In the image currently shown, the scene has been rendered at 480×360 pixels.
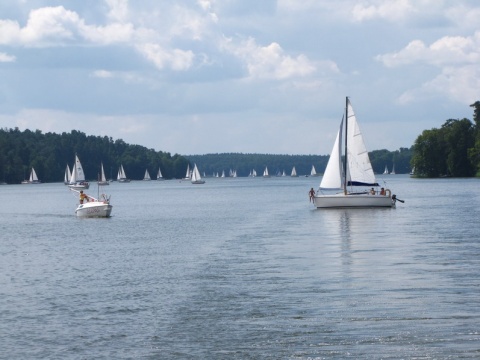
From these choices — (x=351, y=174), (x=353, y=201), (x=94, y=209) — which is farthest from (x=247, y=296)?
(x=94, y=209)

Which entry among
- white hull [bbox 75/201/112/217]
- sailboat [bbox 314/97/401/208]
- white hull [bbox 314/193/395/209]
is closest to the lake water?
white hull [bbox 314/193/395/209]

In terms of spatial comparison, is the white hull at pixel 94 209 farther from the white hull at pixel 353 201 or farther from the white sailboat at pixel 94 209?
the white hull at pixel 353 201

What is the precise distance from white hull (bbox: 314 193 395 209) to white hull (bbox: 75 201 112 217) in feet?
61.1

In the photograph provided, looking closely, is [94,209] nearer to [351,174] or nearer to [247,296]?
[351,174]

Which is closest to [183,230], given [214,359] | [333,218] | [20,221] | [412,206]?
[333,218]

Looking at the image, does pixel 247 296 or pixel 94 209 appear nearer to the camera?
pixel 247 296

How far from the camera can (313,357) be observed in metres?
21.2

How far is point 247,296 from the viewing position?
1199 inches

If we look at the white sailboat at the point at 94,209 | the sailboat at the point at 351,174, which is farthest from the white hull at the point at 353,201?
the white sailboat at the point at 94,209

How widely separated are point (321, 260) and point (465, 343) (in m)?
18.9

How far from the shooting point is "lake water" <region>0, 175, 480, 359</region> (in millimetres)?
22672

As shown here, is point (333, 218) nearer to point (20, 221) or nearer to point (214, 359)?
point (20, 221)

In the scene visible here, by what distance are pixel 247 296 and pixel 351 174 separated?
5304 cm

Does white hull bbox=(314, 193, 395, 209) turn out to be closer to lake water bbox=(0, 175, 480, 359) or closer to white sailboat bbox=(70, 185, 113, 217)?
white sailboat bbox=(70, 185, 113, 217)
